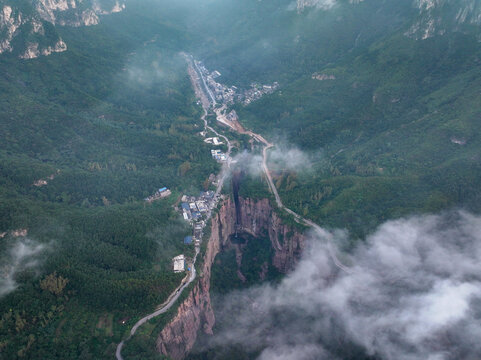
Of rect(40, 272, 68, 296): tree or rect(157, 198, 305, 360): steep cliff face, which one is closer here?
rect(40, 272, 68, 296): tree

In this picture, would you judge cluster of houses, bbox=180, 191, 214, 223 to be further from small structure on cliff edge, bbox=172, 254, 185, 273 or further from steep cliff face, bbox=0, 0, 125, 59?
steep cliff face, bbox=0, 0, 125, 59

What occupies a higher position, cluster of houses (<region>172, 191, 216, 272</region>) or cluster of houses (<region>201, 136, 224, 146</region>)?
cluster of houses (<region>201, 136, 224, 146</region>)

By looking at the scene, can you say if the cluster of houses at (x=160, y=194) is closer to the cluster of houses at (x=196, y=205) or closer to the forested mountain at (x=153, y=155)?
the forested mountain at (x=153, y=155)

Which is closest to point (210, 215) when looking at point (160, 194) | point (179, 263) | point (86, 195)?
point (160, 194)

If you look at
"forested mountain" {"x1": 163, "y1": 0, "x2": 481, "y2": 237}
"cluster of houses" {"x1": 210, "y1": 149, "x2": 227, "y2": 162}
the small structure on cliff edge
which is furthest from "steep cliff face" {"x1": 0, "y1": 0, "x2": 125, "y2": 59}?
the small structure on cliff edge

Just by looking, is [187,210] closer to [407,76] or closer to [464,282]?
[464,282]

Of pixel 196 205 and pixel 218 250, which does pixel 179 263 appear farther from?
pixel 196 205

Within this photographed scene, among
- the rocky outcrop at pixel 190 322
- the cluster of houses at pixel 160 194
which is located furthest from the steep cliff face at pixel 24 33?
the rocky outcrop at pixel 190 322
